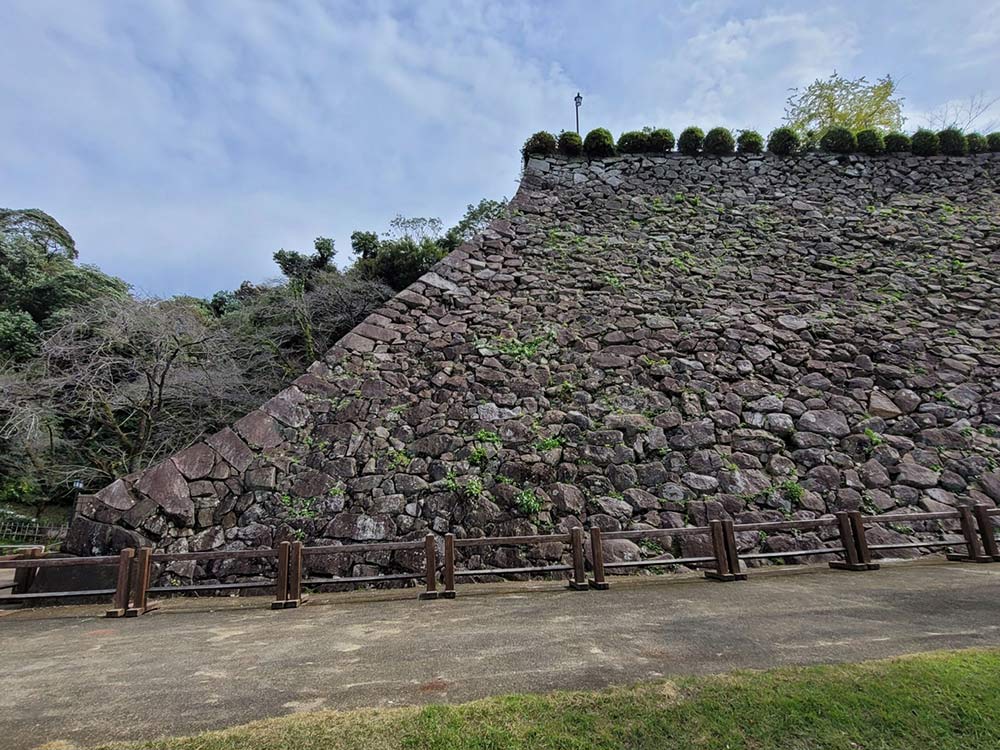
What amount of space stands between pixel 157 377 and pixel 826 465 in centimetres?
1271

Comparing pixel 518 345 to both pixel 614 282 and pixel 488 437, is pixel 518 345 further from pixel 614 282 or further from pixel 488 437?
pixel 614 282

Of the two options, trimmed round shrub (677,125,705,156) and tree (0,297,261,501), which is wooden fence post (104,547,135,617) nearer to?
tree (0,297,261,501)

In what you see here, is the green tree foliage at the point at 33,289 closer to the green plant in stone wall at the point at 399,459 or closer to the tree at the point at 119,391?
the tree at the point at 119,391

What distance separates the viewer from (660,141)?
532 inches

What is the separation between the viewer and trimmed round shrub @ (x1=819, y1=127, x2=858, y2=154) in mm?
13609

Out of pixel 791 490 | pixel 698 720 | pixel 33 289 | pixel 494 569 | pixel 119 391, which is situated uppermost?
pixel 33 289

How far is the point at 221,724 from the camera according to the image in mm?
2545

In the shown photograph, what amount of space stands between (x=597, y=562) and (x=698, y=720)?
3437 millimetres

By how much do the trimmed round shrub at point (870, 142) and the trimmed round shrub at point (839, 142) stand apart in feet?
0.61

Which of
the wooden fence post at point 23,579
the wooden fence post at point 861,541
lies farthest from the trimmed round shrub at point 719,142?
the wooden fence post at point 23,579

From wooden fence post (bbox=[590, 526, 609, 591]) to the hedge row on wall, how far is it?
11051mm

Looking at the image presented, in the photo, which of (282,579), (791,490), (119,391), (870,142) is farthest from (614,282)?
(119,391)

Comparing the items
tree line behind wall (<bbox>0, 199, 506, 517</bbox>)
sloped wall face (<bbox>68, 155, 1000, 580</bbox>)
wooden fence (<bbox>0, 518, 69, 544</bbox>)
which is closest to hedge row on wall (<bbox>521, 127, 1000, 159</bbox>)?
sloped wall face (<bbox>68, 155, 1000, 580</bbox>)

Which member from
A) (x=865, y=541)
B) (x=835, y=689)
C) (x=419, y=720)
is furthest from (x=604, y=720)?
(x=865, y=541)
